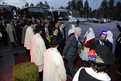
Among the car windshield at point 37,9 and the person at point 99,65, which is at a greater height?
the car windshield at point 37,9

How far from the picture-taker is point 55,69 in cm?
235

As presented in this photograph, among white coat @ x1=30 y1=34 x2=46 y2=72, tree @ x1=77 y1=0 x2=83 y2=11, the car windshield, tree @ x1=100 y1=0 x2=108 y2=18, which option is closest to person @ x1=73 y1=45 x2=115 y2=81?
white coat @ x1=30 y1=34 x2=46 y2=72

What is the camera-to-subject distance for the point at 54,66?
7.55 feet

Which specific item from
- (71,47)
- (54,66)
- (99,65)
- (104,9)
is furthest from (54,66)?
(104,9)

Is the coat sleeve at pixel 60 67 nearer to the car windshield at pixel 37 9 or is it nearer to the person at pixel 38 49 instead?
the person at pixel 38 49

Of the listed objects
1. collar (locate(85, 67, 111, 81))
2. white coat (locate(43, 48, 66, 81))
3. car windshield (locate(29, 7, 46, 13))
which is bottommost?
white coat (locate(43, 48, 66, 81))

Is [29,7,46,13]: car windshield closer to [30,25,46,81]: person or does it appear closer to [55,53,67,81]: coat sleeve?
[30,25,46,81]: person

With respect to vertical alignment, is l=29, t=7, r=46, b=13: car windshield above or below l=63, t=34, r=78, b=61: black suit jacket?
above

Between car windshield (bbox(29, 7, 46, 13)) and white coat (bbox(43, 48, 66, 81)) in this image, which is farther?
car windshield (bbox(29, 7, 46, 13))

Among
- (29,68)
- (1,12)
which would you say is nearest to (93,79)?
(29,68)

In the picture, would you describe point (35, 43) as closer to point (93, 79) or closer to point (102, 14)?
point (93, 79)

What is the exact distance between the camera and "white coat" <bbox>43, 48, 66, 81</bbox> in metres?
2.27

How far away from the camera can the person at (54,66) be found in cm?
227

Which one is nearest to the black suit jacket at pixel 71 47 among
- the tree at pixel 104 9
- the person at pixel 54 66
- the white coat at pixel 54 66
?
the person at pixel 54 66
